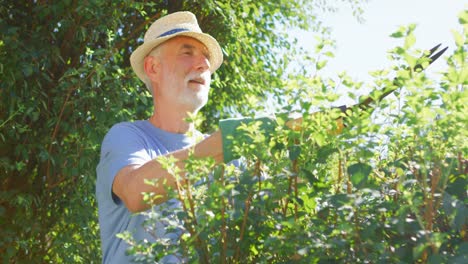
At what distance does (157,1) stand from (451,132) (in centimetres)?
406

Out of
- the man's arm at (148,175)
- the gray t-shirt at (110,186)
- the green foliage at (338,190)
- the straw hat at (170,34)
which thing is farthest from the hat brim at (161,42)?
the green foliage at (338,190)

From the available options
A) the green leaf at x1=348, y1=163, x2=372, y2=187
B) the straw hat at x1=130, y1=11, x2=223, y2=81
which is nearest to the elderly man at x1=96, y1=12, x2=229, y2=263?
the straw hat at x1=130, y1=11, x2=223, y2=81

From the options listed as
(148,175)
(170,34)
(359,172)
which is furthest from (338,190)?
(170,34)

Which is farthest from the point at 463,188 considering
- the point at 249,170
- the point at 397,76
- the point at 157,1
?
the point at 157,1

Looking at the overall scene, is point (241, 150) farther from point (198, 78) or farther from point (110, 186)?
point (198, 78)

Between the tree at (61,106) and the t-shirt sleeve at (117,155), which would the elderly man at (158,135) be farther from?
the tree at (61,106)

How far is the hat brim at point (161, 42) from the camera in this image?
2947mm

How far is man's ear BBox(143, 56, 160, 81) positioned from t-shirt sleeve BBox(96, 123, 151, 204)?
569 mm

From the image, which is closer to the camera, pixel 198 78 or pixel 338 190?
pixel 338 190

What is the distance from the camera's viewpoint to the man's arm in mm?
1827

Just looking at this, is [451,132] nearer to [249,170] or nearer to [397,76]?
[397,76]

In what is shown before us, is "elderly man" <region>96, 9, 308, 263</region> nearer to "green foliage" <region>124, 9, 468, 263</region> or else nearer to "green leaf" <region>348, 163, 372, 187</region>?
"green foliage" <region>124, 9, 468, 263</region>

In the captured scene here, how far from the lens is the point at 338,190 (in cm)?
146

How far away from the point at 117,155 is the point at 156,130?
1.57 feet
